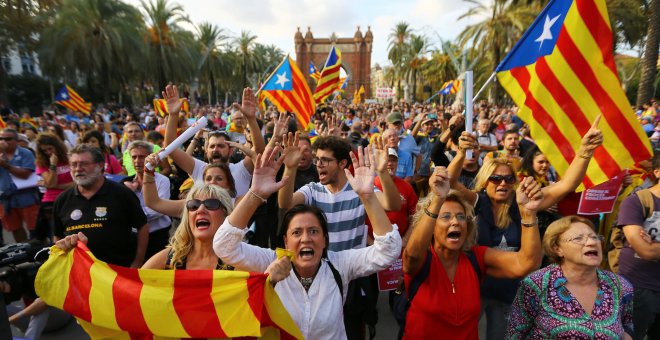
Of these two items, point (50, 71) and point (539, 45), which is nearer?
point (539, 45)

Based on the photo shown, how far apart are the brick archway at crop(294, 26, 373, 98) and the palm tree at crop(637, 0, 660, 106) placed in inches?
2306

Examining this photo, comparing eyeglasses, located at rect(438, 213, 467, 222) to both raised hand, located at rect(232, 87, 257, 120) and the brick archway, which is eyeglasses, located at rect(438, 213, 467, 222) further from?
the brick archway

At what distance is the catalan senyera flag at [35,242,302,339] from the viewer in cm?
215

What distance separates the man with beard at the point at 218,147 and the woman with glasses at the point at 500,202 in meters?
2.02

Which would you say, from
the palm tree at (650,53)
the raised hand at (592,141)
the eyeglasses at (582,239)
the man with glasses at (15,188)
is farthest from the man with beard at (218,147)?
the palm tree at (650,53)

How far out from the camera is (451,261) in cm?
246

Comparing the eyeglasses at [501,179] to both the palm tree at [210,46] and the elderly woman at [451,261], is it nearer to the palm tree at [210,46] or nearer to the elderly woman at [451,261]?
the elderly woman at [451,261]

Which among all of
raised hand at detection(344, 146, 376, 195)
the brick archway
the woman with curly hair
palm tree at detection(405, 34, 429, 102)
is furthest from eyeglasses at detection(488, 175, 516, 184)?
the brick archway

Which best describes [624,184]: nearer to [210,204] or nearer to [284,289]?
[284,289]

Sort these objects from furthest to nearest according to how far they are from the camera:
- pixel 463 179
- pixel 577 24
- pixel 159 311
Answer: pixel 463 179
pixel 577 24
pixel 159 311

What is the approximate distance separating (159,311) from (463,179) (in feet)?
11.0

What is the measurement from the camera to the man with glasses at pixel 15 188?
4.93m

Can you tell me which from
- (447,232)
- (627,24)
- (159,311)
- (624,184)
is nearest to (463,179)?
(624,184)

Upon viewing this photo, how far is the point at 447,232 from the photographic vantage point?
2.40 meters
